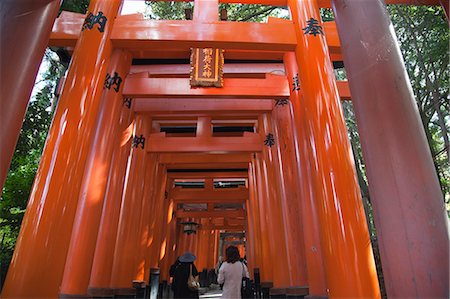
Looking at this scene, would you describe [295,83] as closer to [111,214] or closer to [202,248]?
[111,214]

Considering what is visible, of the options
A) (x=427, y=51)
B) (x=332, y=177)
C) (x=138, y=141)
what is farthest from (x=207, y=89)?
(x=427, y=51)

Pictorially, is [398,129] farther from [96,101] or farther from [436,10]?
[436,10]

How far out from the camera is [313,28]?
4930 millimetres

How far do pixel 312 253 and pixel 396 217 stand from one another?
3.59 metres

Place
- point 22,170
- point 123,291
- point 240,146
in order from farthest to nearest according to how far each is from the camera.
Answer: point 240,146 → point 22,170 → point 123,291

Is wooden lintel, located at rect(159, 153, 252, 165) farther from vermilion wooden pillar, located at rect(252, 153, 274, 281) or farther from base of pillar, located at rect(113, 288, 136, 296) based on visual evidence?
base of pillar, located at rect(113, 288, 136, 296)

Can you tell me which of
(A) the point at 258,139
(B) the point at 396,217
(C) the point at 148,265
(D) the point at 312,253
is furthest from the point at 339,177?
(C) the point at 148,265

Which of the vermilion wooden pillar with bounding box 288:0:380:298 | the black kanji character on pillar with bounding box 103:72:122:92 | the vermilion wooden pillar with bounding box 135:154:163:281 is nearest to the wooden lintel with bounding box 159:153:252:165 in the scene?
the vermilion wooden pillar with bounding box 135:154:163:281

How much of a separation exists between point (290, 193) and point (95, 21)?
181 inches

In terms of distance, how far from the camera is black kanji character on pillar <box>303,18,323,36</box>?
491 centimetres

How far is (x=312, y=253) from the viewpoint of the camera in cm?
512

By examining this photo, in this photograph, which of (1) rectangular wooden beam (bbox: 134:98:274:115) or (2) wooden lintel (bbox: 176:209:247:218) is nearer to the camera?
(1) rectangular wooden beam (bbox: 134:98:274:115)

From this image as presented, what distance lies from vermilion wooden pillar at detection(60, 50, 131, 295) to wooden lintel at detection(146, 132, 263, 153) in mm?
2841

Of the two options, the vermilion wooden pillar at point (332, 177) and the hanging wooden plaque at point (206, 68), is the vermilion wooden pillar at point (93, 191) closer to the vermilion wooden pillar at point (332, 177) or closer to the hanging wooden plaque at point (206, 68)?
the hanging wooden plaque at point (206, 68)
